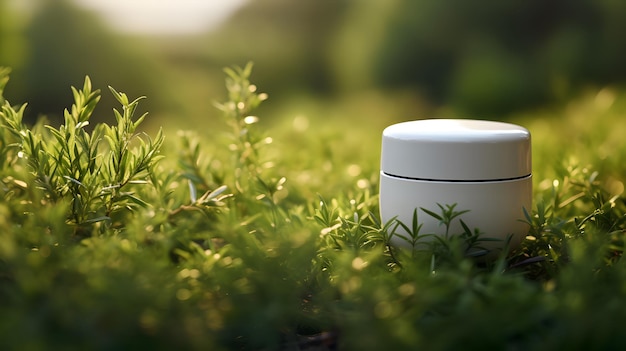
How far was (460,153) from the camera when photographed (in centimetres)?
65

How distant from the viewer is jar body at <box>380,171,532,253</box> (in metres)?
0.66

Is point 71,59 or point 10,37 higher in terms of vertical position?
point 10,37

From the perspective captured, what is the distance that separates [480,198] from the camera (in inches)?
26.0

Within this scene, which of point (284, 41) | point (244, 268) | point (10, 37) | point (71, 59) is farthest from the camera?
point (284, 41)

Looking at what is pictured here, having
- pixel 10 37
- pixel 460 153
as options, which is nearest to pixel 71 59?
pixel 10 37

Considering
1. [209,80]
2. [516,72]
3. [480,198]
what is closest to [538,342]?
[480,198]

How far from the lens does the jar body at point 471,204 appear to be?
0.66 metres

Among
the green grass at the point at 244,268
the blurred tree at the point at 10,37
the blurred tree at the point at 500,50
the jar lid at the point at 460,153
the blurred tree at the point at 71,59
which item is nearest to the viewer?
the green grass at the point at 244,268

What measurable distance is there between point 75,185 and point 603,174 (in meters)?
0.79

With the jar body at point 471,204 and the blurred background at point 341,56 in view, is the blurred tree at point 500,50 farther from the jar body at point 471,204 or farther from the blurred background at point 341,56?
the jar body at point 471,204

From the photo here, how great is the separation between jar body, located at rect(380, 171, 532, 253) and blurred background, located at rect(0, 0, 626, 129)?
147 cm

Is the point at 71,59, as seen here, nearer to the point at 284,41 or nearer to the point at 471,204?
the point at 284,41

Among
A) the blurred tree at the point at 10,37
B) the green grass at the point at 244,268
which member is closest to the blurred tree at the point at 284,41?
the blurred tree at the point at 10,37

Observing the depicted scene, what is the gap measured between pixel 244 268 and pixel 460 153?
0.26 meters
